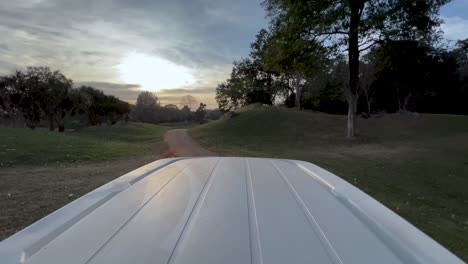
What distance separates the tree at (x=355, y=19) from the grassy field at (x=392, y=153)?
458 centimetres

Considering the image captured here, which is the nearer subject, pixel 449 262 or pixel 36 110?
pixel 449 262

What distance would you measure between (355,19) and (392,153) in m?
7.58

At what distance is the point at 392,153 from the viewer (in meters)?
15.3

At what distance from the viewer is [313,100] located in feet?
127

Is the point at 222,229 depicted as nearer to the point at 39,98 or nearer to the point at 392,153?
the point at 392,153

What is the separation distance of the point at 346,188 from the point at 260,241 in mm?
1296

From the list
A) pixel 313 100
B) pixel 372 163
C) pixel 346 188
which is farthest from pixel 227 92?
pixel 346 188

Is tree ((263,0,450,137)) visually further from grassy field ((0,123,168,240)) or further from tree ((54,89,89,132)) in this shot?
tree ((54,89,89,132))

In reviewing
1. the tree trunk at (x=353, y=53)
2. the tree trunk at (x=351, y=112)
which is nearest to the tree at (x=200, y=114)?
the tree trunk at (x=351, y=112)

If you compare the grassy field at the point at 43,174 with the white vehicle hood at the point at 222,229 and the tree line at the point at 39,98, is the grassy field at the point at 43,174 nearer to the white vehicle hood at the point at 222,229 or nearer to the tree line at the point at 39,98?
the white vehicle hood at the point at 222,229

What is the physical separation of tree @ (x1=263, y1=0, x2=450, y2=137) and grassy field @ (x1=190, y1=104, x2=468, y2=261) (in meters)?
4.58

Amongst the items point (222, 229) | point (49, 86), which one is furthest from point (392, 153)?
point (49, 86)

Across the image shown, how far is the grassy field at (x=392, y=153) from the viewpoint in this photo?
7.18 metres

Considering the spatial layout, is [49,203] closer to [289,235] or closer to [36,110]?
[289,235]
